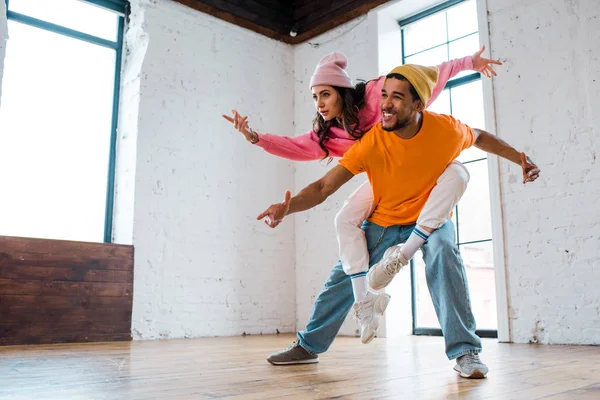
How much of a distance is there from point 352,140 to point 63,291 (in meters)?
2.64

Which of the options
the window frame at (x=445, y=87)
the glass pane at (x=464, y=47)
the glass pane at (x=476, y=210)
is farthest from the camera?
the glass pane at (x=464, y=47)

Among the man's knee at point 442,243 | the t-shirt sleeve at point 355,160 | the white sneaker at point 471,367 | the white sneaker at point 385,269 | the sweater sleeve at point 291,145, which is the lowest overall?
the white sneaker at point 471,367

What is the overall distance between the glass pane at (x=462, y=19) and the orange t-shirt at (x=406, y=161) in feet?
9.83

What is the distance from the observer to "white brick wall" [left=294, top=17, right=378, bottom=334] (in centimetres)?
548

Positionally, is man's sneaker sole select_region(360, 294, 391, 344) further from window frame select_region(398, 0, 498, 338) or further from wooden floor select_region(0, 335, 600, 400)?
window frame select_region(398, 0, 498, 338)

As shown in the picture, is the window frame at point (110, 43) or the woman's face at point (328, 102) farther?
the window frame at point (110, 43)

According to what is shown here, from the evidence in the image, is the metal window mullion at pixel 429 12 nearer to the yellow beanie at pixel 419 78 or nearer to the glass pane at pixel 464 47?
the glass pane at pixel 464 47

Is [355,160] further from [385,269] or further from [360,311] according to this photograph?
[360,311]

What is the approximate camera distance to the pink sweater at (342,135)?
113 inches

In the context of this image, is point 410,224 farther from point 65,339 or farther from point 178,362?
point 65,339

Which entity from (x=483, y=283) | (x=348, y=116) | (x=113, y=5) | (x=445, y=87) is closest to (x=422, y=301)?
(x=483, y=283)

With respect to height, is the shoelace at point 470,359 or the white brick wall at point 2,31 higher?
the white brick wall at point 2,31

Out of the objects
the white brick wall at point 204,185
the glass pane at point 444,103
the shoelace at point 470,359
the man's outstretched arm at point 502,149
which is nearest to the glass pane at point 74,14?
the white brick wall at point 204,185

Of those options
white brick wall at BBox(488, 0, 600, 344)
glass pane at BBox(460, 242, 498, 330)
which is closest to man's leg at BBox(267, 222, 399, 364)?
white brick wall at BBox(488, 0, 600, 344)
